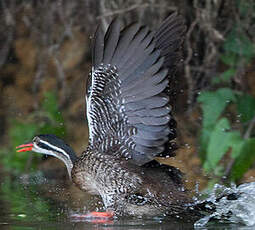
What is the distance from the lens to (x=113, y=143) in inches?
211

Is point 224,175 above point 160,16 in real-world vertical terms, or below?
below

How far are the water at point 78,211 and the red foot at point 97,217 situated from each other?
0.22 feet

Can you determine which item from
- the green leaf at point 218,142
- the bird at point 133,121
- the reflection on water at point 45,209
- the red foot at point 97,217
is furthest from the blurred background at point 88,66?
the red foot at point 97,217

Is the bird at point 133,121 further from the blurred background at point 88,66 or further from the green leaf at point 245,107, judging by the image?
the green leaf at point 245,107

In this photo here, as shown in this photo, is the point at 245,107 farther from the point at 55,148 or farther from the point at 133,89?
the point at 133,89

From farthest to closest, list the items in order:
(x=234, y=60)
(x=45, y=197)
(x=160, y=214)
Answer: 1. (x=234, y=60)
2. (x=45, y=197)
3. (x=160, y=214)

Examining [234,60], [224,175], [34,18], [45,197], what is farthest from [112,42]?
[34,18]

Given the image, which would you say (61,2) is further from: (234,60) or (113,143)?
(113,143)

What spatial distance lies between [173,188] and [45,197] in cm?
140

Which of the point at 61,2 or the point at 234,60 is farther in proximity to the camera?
the point at 61,2

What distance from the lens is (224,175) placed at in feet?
22.5

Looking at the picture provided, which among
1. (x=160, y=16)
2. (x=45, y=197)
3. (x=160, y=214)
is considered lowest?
(x=160, y=214)

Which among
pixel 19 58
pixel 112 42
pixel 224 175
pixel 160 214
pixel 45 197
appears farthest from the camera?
pixel 19 58

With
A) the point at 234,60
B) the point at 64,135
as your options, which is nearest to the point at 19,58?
the point at 64,135
